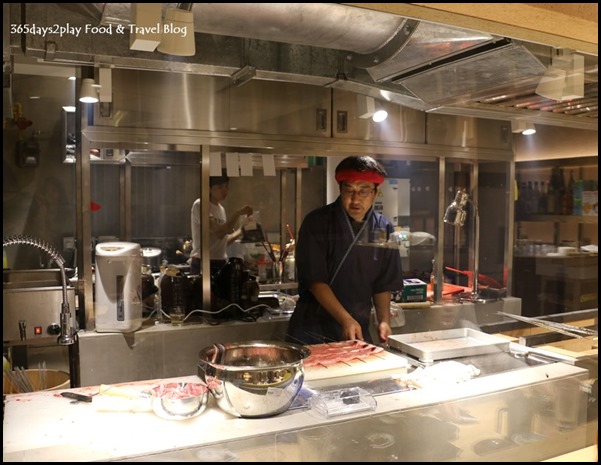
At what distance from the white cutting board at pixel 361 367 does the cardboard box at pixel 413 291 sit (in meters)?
1.28

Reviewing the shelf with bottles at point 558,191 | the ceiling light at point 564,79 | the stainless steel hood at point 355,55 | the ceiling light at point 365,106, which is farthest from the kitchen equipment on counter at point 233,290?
the ceiling light at point 564,79

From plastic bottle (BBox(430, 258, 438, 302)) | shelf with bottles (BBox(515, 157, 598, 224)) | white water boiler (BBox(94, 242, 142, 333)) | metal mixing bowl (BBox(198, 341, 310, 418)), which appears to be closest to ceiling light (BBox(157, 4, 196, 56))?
metal mixing bowl (BBox(198, 341, 310, 418))

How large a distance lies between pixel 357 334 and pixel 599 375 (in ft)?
2.94

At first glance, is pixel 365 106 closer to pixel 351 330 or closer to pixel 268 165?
pixel 268 165

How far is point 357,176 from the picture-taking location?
7.82 feet

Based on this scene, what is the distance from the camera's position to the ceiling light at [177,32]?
3.73ft

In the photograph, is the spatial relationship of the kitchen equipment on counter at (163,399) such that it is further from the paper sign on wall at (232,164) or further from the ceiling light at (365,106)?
the ceiling light at (365,106)

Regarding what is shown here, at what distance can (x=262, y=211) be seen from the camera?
10.0ft

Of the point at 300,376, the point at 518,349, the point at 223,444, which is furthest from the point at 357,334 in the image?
the point at 223,444

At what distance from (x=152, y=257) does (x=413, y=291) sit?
1.55 m

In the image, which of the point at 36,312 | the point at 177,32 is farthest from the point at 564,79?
the point at 36,312

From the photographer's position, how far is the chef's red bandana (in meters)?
2.39

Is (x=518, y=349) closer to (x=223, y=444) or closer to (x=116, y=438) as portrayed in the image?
(x=223, y=444)

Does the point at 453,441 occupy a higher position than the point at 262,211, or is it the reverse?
the point at 262,211
